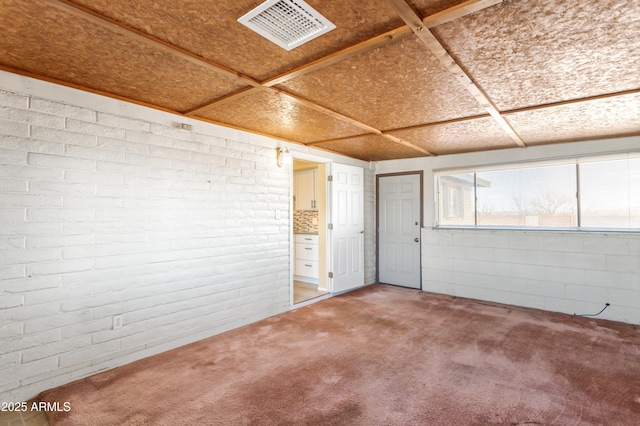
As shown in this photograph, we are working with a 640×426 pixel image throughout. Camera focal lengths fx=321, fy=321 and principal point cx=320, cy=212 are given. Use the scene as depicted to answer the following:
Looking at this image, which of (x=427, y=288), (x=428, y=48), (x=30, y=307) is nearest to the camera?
(x=428, y=48)

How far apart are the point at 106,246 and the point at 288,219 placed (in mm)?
2209

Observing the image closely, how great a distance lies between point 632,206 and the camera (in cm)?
400

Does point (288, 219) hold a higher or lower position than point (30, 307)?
higher

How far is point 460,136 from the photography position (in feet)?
13.3

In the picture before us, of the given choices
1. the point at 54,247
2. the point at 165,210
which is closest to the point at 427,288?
the point at 165,210

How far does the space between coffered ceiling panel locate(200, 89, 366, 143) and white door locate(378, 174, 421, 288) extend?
214 cm

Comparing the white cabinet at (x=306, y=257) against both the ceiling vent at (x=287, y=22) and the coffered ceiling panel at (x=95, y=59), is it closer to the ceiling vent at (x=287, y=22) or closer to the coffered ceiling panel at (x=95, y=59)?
the coffered ceiling panel at (x=95, y=59)

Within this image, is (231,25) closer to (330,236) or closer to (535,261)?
(330,236)

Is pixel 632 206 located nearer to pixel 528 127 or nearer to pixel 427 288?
pixel 528 127

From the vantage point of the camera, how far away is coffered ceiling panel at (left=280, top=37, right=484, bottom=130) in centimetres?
208

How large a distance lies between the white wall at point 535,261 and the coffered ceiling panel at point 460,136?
457mm

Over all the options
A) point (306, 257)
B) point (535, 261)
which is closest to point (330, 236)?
point (306, 257)

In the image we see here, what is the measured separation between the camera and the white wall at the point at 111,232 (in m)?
2.33

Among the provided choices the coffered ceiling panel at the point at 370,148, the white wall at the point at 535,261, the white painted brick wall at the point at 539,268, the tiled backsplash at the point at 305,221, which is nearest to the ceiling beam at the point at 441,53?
the coffered ceiling panel at the point at 370,148
